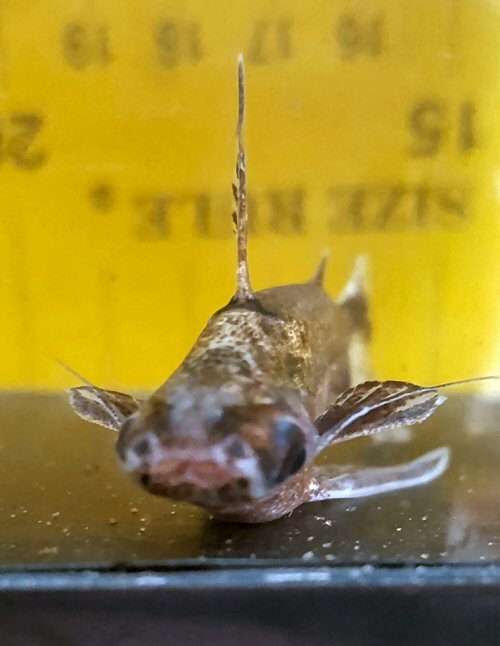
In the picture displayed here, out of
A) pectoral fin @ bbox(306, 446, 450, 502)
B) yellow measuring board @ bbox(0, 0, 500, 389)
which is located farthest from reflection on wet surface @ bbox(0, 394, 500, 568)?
yellow measuring board @ bbox(0, 0, 500, 389)

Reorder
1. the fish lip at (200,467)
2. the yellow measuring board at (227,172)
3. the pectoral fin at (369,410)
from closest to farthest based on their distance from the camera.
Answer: the fish lip at (200,467) < the pectoral fin at (369,410) < the yellow measuring board at (227,172)

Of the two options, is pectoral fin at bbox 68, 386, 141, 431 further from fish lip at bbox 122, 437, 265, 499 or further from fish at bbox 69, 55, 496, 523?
fish lip at bbox 122, 437, 265, 499

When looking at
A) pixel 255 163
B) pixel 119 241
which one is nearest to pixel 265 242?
pixel 255 163

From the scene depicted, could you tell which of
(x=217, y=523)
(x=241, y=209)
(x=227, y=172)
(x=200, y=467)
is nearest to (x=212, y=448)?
(x=200, y=467)

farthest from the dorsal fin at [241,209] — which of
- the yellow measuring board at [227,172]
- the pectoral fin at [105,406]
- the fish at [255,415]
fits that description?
the yellow measuring board at [227,172]

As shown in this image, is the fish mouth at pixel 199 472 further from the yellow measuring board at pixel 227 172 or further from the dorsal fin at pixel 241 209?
the yellow measuring board at pixel 227 172
